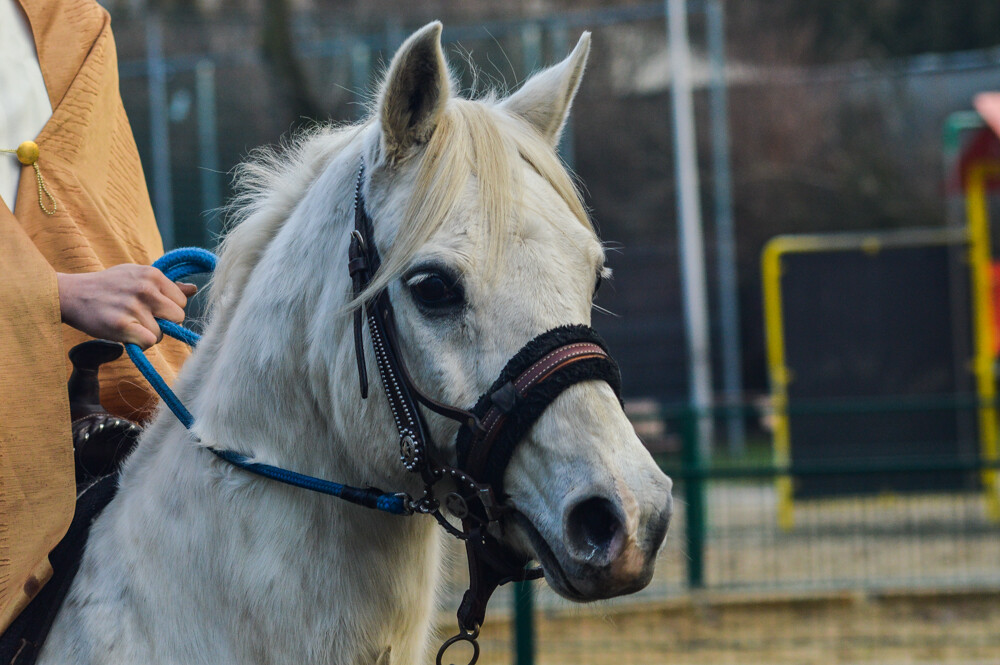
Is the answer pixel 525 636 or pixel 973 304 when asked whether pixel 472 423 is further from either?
pixel 973 304

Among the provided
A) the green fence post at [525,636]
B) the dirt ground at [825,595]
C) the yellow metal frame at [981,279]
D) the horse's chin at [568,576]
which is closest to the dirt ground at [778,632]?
the dirt ground at [825,595]

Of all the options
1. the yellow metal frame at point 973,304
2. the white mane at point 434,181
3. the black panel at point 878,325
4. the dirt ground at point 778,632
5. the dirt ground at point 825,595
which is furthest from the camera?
the black panel at point 878,325

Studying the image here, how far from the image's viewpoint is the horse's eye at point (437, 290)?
1737 millimetres

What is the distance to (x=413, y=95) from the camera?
186 centimetres

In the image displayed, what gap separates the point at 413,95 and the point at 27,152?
3.42 ft

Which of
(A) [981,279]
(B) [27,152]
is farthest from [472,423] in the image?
(A) [981,279]

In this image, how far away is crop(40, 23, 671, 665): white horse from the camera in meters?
1.67

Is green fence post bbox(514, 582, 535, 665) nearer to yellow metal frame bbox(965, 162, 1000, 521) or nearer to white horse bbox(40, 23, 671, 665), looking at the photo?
white horse bbox(40, 23, 671, 665)

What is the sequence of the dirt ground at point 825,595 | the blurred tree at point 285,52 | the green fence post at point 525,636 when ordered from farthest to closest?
the blurred tree at point 285,52
the dirt ground at point 825,595
the green fence post at point 525,636

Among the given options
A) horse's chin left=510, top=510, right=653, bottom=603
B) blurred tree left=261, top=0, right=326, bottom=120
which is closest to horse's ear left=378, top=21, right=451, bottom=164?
horse's chin left=510, top=510, right=653, bottom=603

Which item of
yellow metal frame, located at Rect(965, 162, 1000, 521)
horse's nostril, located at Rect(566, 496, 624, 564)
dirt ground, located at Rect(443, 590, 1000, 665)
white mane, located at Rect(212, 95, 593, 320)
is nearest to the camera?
horse's nostril, located at Rect(566, 496, 624, 564)

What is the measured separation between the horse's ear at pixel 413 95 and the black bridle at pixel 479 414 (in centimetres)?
17

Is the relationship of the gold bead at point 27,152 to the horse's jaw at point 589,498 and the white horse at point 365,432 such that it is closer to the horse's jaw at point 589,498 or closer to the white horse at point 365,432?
the white horse at point 365,432

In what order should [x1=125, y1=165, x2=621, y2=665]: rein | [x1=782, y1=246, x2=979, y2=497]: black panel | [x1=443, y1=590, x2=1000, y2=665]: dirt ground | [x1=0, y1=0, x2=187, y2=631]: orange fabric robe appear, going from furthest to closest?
[x1=782, y1=246, x2=979, y2=497]: black panel → [x1=443, y1=590, x2=1000, y2=665]: dirt ground → [x1=0, y1=0, x2=187, y2=631]: orange fabric robe → [x1=125, y1=165, x2=621, y2=665]: rein
